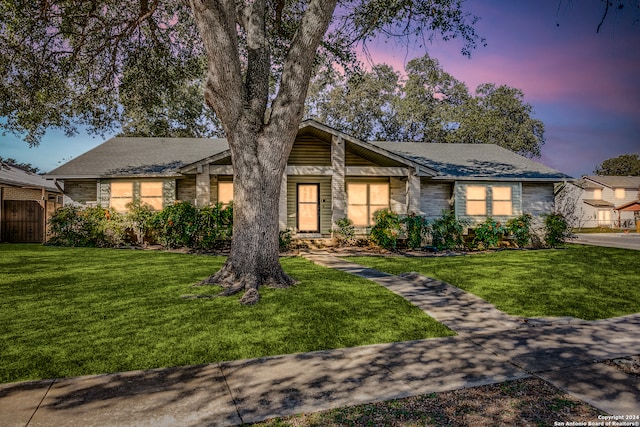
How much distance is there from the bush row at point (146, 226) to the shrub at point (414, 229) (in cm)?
695

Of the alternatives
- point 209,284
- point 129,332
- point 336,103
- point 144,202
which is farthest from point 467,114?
point 129,332

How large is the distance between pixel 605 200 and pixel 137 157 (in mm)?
53976

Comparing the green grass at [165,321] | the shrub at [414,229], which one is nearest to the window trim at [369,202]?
the shrub at [414,229]

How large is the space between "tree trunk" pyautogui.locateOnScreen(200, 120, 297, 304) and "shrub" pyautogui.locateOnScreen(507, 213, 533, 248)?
40.5ft

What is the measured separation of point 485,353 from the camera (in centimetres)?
439

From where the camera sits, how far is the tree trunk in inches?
293

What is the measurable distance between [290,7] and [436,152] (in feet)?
39.1

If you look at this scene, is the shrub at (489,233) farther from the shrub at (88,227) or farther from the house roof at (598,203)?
the house roof at (598,203)

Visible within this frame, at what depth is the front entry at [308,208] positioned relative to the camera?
18.3 metres

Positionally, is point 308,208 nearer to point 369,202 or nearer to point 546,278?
point 369,202

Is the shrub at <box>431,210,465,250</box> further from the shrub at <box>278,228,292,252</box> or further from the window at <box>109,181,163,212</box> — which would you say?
the window at <box>109,181,163,212</box>

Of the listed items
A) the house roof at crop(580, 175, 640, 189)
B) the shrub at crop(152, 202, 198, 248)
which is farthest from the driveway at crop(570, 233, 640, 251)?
the house roof at crop(580, 175, 640, 189)

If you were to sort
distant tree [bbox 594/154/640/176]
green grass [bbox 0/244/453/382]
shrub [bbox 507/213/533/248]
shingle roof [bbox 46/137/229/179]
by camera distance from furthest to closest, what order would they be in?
distant tree [bbox 594/154/640/176] < shingle roof [bbox 46/137/229/179] < shrub [bbox 507/213/533/248] < green grass [bbox 0/244/453/382]

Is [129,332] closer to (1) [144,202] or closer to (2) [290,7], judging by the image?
(2) [290,7]
